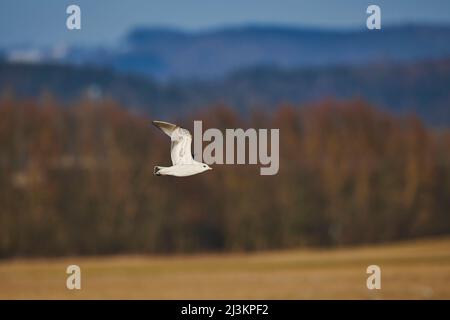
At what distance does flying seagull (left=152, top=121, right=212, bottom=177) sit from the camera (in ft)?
38.3

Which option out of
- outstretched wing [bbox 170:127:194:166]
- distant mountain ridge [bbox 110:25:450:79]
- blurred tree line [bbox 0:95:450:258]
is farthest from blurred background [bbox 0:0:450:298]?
A: distant mountain ridge [bbox 110:25:450:79]

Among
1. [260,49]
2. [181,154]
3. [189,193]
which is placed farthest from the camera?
[260,49]

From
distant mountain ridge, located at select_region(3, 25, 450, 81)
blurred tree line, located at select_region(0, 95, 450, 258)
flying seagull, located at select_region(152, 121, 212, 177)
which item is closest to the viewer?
flying seagull, located at select_region(152, 121, 212, 177)

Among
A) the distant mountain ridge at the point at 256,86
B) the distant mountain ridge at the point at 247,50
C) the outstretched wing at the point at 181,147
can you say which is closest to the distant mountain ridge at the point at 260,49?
the distant mountain ridge at the point at 247,50

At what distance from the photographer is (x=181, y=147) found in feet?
39.9

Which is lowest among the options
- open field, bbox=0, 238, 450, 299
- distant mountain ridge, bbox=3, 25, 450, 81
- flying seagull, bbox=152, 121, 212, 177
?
open field, bbox=0, 238, 450, 299

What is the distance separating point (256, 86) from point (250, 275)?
61364 mm

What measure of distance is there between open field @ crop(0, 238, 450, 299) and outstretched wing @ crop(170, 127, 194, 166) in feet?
48.1

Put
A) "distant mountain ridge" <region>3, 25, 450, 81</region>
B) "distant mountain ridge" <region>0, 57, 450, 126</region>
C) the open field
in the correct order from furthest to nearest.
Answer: "distant mountain ridge" <region>3, 25, 450, 81</region> → "distant mountain ridge" <region>0, 57, 450, 126</region> → the open field

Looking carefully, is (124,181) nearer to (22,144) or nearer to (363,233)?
(22,144)

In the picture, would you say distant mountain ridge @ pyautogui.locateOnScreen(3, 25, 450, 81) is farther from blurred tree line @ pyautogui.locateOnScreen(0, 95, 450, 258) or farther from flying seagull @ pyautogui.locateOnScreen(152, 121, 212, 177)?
flying seagull @ pyautogui.locateOnScreen(152, 121, 212, 177)

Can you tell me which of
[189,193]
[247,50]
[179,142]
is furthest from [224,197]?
[247,50]

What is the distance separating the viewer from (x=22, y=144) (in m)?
52.0

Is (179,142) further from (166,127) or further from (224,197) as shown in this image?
(224,197)
